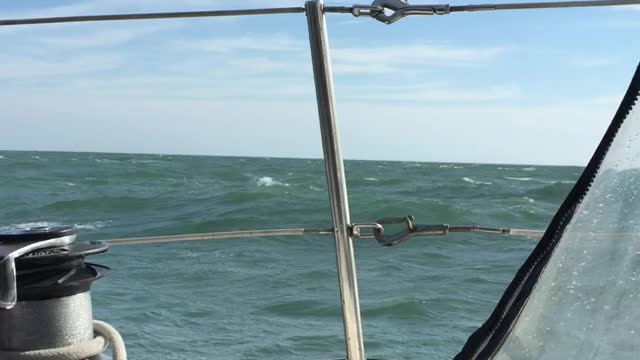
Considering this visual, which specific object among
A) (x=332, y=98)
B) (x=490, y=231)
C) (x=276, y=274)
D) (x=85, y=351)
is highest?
(x=332, y=98)

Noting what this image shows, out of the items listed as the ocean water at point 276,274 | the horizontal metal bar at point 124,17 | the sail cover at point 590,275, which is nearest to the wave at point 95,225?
the ocean water at point 276,274

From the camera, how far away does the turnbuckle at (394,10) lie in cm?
134

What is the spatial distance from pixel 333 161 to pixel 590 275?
595 mm

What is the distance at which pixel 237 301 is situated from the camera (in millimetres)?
6770

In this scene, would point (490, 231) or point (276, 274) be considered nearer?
point (490, 231)

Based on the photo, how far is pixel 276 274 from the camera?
812cm

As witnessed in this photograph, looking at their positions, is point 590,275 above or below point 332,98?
below

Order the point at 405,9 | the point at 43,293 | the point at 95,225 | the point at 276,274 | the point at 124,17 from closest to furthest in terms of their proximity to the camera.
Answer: the point at 43,293
the point at 405,9
the point at 124,17
the point at 276,274
the point at 95,225

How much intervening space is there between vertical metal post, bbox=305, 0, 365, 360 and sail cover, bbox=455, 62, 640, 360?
0.50 m

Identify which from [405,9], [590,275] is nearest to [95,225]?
[405,9]

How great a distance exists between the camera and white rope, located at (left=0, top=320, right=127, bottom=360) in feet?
3.65

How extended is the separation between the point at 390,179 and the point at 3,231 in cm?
2276

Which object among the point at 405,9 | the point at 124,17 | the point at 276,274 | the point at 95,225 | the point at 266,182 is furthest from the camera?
the point at 266,182

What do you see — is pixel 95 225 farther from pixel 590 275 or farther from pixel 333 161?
pixel 590 275
